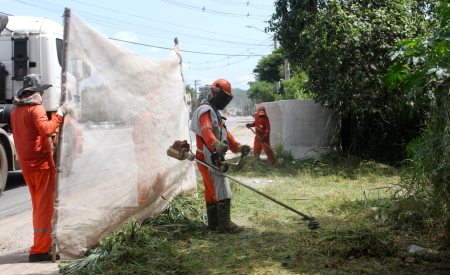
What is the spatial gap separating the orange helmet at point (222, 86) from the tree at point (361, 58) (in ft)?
Answer: 15.6

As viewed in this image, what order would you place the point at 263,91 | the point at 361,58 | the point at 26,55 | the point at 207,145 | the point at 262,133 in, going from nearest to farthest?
the point at 207,145
the point at 26,55
the point at 361,58
the point at 262,133
the point at 263,91

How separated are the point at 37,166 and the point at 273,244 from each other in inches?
98.4

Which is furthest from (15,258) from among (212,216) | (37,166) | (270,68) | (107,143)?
(270,68)

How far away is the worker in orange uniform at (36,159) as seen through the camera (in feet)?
14.0

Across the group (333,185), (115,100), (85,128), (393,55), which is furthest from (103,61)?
(333,185)

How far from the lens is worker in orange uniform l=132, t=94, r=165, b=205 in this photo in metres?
4.74

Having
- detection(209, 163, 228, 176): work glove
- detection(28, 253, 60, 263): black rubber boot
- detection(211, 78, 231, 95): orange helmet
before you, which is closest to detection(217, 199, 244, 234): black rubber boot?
detection(209, 163, 228, 176): work glove

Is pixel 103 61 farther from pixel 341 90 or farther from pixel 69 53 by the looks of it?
pixel 341 90

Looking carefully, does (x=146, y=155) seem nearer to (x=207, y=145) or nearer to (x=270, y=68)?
(x=207, y=145)

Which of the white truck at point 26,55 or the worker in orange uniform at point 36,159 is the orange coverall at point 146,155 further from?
the white truck at point 26,55

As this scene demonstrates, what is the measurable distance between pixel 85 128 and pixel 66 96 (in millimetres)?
353

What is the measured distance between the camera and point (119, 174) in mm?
4441

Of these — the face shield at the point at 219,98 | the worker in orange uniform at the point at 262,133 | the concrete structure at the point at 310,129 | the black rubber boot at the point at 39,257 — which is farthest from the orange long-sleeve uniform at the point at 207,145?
the concrete structure at the point at 310,129

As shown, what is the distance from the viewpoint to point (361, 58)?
30.8 feet
